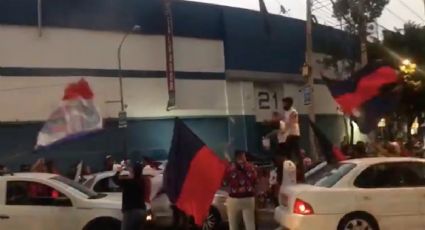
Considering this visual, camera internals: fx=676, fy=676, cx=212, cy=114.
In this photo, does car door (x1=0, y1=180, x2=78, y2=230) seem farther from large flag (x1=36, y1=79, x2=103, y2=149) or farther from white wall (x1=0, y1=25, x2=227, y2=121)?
white wall (x1=0, y1=25, x2=227, y2=121)

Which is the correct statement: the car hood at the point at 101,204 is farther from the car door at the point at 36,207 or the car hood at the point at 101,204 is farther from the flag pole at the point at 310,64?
the flag pole at the point at 310,64

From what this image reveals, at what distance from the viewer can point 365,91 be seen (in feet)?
45.5

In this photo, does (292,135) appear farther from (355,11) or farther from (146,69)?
(355,11)

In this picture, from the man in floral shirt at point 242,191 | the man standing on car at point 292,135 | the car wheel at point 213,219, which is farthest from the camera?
the car wheel at point 213,219

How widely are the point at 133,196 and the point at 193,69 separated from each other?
874 inches

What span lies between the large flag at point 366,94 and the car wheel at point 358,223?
436 centimetres

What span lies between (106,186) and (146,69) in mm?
17194

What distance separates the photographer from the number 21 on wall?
115 feet

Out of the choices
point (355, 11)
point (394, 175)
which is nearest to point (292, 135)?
point (394, 175)

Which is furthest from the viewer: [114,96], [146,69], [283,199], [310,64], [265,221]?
[146,69]

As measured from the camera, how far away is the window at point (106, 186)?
43.9ft

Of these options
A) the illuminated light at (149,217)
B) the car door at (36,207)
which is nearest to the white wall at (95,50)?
the illuminated light at (149,217)

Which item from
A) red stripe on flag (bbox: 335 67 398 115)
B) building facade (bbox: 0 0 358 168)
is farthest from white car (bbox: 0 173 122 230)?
building facade (bbox: 0 0 358 168)

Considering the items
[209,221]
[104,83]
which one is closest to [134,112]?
[104,83]
